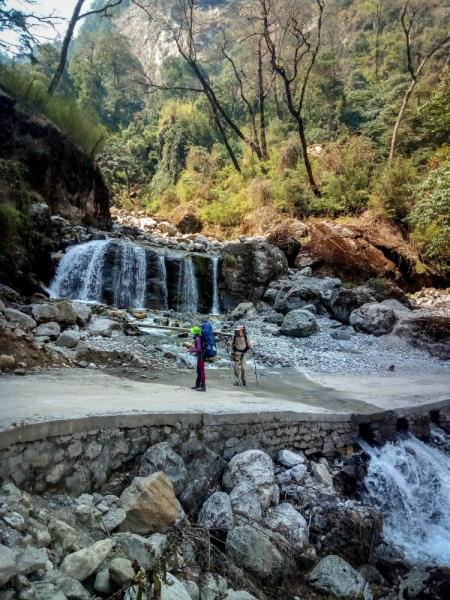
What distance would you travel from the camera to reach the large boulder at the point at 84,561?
214cm

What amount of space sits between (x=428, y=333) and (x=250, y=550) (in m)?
10.0

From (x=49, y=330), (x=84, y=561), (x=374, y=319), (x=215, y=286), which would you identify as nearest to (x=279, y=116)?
(x=215, y=286)

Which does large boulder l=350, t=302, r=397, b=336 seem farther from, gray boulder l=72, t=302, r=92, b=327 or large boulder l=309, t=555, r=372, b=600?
large boulder l=309, t=555, r=372, b=600

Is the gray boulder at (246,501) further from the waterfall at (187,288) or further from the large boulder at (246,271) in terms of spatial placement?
the large boulder at (246,271)

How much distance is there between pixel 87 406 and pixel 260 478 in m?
1.90

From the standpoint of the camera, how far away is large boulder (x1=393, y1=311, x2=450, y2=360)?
35.0 ft

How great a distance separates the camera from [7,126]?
14.2 m

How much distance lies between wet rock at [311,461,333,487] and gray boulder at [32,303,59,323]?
6634 millimetres

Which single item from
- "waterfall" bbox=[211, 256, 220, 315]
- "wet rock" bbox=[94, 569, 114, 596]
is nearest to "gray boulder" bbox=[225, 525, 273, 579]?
"wet rock" bbox=[94, 569, 114, 596]

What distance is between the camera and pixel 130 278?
1407 centimetres

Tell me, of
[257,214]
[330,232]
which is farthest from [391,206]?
[257,214]

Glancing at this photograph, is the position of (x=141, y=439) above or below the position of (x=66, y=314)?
below

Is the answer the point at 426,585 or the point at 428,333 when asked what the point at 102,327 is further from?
the point at 428,333

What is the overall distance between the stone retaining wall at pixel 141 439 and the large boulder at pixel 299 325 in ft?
18.2
